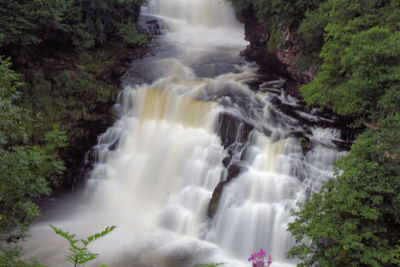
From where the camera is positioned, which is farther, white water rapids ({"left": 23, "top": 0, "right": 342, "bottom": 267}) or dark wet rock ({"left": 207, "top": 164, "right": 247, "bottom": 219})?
dark wet rock ({"left": 207, "top": 164, "right": 247, "bottom": 219})

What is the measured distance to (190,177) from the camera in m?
13.0

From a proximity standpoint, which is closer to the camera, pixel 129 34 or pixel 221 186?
pixel 221 186

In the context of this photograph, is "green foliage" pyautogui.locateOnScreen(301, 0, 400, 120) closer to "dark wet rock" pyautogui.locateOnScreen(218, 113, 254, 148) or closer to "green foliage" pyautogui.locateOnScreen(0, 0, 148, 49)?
"dark wet rock" pyautogui.locateOnScreen(218, 113, 254, 148)

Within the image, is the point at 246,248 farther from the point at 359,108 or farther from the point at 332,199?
the point at 359,108

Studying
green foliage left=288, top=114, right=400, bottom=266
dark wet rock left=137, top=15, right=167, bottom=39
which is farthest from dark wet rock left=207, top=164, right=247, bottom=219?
dark wet rock left=137, top=15, right=167, bottom=39

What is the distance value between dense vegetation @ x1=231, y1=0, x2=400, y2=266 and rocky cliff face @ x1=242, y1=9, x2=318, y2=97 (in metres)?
1.92

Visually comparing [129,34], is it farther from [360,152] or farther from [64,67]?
[360,152]

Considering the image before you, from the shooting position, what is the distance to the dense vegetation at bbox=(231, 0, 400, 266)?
720 centimetres

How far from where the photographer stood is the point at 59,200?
14.0 m

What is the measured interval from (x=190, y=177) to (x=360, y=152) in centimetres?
650

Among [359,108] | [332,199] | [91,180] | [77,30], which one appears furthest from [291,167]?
[77,30]

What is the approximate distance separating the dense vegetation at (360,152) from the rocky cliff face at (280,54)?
1924 millimetres

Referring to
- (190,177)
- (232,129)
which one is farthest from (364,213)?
(190,177)

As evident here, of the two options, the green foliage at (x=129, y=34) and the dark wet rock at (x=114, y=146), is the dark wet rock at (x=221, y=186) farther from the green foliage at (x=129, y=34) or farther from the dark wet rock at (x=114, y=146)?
the green foliage at (x=129, y=34)
